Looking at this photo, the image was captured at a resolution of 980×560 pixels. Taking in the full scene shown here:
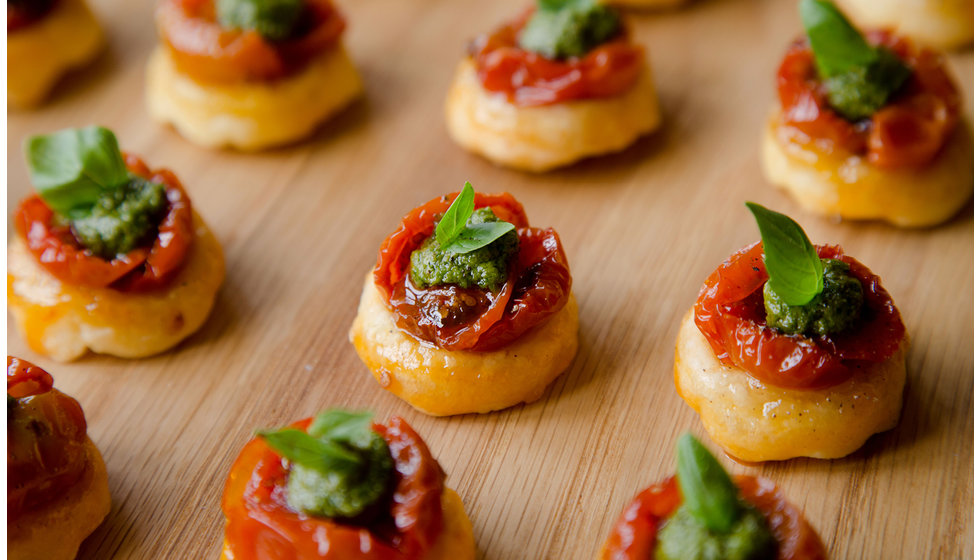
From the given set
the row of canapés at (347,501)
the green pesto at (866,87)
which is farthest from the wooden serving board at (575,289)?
the green pesto at (866,87)

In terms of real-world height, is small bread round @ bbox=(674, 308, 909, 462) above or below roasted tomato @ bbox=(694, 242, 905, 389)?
below

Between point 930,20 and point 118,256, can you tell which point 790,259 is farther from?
point 930,20

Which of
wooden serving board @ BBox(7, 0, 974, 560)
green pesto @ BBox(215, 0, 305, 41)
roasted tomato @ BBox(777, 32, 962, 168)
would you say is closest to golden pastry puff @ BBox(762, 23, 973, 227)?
roasted tomato @ BBox(777, 32, 962, 168)

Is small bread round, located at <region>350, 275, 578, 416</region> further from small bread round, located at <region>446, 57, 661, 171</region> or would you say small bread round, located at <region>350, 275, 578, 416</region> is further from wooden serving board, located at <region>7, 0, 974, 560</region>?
small bread round, located at <region>446, 57, 661, 171</region>

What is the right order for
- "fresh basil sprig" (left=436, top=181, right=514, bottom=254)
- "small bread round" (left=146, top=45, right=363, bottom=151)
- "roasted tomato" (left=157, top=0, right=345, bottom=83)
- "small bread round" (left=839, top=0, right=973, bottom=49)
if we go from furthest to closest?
"small bread round" (left=839, top=0, right=973, bottom=49) → "small bread round" (left=146, top=45, right=363, bottom=151) → "roasted tomato" (left=157, top=0, right=345, bottom=83) → "fresh basil sprig" (left=436, top=181, right=514, bottom=254)

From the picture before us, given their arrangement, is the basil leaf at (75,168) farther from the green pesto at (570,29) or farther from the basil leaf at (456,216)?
the green pesto at (570,29)

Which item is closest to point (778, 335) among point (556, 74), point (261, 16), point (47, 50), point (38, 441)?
point (556, 74)
